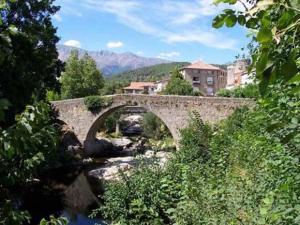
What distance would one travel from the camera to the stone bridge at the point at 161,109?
28578 mm

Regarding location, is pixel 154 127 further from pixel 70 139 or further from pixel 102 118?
pixel 70 139

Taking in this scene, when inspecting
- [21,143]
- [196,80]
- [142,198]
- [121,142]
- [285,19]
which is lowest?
[121,142]

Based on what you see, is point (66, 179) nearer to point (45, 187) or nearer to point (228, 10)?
point (45, 187)

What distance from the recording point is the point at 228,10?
130 cm

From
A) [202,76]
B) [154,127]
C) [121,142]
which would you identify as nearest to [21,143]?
[121,142]

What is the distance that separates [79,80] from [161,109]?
1811cm

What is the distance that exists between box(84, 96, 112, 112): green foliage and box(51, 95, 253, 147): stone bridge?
0.28 meters

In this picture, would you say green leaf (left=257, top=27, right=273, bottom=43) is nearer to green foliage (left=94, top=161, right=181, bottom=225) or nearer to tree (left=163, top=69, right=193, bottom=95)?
green foliage (left=94, top=161, right=181, bottom=225)

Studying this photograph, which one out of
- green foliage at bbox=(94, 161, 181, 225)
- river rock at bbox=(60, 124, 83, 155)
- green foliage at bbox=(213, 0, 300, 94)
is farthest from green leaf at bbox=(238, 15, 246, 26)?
river rock at bbox=(60, 124, 83, 155)

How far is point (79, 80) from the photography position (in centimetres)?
4712

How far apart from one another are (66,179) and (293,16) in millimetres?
24692

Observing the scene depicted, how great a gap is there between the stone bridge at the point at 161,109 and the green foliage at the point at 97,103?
0.91 feet

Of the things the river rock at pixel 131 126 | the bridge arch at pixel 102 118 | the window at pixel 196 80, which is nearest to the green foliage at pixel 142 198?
the bridge arch at pixel 102 118

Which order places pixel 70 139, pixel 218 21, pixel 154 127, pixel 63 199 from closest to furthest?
pixel 218 21 < pixel 63 199 < pixel 70 139 < pixel 154 127
